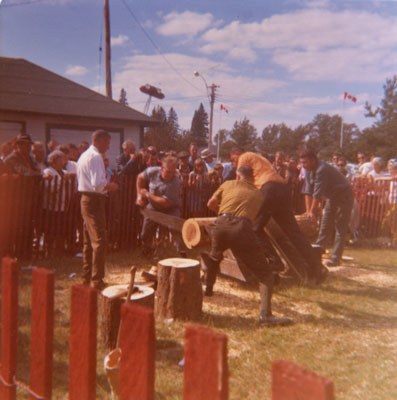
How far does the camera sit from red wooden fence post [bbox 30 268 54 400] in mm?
1335

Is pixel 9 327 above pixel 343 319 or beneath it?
above

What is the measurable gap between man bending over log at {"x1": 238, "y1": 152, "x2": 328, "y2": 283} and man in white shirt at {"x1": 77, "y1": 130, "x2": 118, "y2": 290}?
1.93m

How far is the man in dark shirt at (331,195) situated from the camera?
6.59 m

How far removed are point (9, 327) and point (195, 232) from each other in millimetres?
4327

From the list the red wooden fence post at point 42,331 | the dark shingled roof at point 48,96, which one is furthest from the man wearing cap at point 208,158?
the red wooden fence post at point 42,331

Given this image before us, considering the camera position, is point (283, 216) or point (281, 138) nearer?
point (283, 216)

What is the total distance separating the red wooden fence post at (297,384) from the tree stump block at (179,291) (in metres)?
3.54

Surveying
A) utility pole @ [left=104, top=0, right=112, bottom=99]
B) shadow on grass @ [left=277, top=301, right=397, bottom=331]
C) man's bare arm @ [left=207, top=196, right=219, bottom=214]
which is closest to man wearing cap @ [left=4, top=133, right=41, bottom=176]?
man's bare arm @ [left=207, top=196, right=219, bottom=214]

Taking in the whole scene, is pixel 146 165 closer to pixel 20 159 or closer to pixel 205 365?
pixel 20 159

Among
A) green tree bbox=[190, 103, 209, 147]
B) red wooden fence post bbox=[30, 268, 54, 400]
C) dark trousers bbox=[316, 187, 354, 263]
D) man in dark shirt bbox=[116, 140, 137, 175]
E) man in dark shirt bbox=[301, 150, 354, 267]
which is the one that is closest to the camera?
red wooden fence post bbox=[30, 268, 54, 400]

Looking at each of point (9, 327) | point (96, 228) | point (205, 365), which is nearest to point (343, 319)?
point (96, 228)

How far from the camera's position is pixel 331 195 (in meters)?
6.87

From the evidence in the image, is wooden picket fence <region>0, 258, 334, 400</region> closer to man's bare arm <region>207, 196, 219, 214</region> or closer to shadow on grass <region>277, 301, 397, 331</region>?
man's bare arm <region>207, 196, 219, 214</region>

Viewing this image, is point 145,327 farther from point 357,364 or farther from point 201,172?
point 201,172
